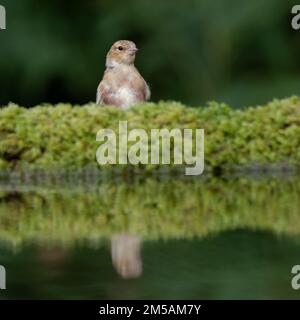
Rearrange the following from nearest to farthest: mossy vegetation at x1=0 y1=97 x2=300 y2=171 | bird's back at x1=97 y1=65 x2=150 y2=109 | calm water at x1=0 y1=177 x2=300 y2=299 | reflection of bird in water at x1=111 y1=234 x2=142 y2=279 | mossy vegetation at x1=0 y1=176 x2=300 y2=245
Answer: calm water at x1=0 y1=177 x2=300 y2=299 < reflection of bird in water at x1=111 y1=234 x2=142 y2=279 < mossy vegetation at x1=0 y1=176 x2=300 y2=245 < mossy vegetation at x1=0 y1=97 x2=300 y2=171 < bird's back at x1=97 y1=65 x2=150 y2=109

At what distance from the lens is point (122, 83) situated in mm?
7727

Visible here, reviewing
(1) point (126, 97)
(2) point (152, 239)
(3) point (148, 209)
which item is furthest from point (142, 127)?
(2) point (152, 239)

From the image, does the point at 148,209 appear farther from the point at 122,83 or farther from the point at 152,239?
the point at 122,83

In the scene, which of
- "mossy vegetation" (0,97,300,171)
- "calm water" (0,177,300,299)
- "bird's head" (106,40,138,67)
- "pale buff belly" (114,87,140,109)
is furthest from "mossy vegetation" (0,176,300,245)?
"bird's head" (106,40,138,67)

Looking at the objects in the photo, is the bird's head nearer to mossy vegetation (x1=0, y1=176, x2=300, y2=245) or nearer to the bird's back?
the bird's back

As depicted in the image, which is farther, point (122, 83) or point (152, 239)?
point (122, 83)

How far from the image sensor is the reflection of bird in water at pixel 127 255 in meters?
4.62

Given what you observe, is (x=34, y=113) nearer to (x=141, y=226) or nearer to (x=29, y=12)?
(x=141, y=226)

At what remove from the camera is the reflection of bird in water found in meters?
4.62

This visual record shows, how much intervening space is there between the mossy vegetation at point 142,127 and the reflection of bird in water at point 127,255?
1.99 m

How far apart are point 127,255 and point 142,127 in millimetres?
2417

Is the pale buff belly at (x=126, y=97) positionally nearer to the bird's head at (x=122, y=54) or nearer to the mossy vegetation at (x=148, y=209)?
the bird's head at (x=122, y=54)

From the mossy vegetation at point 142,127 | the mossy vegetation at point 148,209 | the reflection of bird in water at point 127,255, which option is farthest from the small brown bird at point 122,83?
the reflection of bird in water at point 127,255

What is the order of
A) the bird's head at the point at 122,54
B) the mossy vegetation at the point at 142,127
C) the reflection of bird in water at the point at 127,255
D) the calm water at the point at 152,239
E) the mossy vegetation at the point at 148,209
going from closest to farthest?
the calm water at the point at 152,239, the reflection of bird in water at the point at 127,255, the mossy vegetation at the point at 148,209, the mossy vegetation at the point at 142,127, the bird's head at the point at 122,54
